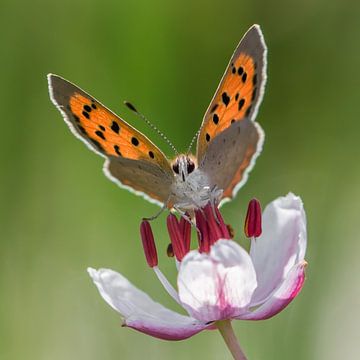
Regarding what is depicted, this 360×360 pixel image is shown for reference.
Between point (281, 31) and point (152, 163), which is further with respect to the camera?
point (281, 31)

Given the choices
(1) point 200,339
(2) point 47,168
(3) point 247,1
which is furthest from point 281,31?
(1) point 200,339

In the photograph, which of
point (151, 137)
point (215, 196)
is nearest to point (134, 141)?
point (215, 196)

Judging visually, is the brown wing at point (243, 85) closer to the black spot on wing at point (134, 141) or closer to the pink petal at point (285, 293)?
the black spot on wing at point (134, 141)

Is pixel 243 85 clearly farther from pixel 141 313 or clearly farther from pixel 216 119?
pixel 141 313

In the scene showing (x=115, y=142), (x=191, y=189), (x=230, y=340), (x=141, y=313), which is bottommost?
(x=230, y=340)

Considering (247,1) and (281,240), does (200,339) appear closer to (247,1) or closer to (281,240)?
(281,240)

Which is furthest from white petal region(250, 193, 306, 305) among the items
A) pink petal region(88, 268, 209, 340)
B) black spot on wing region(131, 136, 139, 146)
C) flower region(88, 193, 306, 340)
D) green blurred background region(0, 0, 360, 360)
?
green blurred background region(0, 0, 360, 360)
